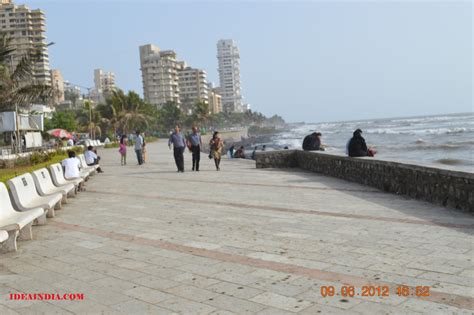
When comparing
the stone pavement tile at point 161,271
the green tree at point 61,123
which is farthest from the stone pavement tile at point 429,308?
the green tree at point 61,123

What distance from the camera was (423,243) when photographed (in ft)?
17.6

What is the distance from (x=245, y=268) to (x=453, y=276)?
6.05 feet

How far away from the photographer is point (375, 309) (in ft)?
11.4

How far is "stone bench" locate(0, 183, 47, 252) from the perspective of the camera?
534 centimetres

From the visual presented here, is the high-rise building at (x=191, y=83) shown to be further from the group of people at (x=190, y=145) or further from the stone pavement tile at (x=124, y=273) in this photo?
the stone pavement tile at (x=124, y=273)

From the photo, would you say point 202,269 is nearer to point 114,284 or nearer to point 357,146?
point 114,284

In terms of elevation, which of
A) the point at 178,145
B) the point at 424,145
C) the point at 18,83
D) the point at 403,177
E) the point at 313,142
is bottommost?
the point at 424,145

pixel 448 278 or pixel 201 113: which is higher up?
pixel 201 113

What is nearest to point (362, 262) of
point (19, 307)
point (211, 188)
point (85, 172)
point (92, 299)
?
point (92, 299)

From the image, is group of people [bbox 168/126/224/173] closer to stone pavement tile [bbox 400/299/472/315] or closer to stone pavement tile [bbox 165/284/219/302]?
stone pavement tile [bbox 165/284/219/302]

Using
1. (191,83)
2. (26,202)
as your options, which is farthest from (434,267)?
(191,83)

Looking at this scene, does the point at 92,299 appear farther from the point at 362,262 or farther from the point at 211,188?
the point at 211,188

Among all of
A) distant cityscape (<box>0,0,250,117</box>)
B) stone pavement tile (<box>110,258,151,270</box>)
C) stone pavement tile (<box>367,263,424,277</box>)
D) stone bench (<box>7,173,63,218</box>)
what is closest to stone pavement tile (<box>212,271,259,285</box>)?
stone pavement tile (<box>110,258,151,270</box>)

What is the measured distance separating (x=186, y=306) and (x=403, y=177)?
6.76 metres
